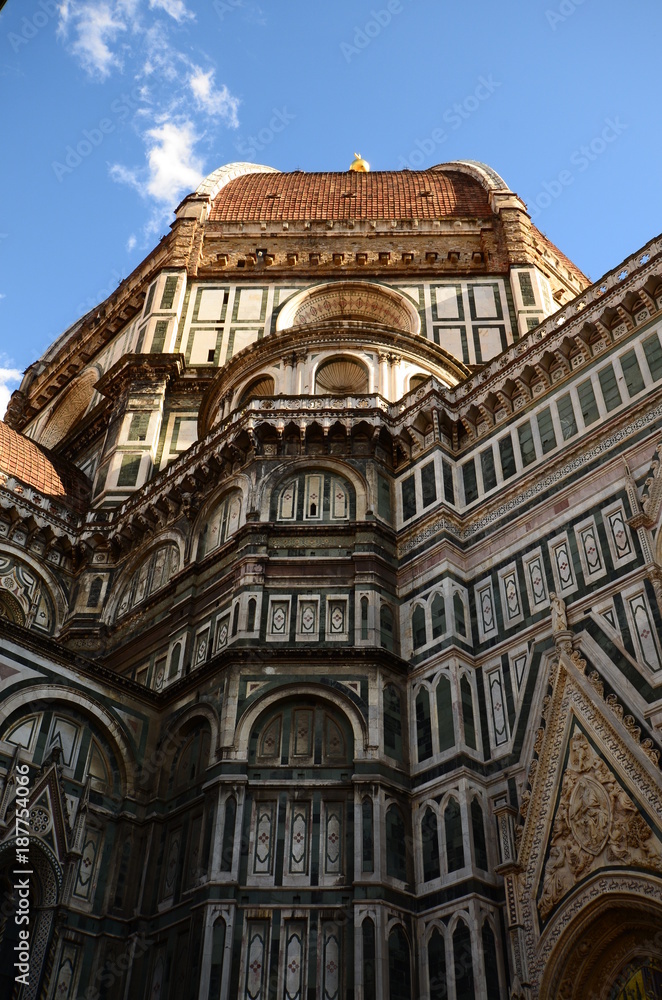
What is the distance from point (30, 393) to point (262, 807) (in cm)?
2980

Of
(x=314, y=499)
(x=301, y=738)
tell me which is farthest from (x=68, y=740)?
(x=314, y=499)

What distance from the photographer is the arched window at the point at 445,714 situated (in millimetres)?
16500

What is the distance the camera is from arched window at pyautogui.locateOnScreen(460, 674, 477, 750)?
16453 millimetres

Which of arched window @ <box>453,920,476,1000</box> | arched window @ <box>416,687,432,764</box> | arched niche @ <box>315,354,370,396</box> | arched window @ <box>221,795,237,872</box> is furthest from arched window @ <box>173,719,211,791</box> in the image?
arched niche @ <box>315,354,370,396</box>

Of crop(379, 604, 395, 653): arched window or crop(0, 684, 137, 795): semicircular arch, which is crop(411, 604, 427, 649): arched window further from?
crop(0, 684, 137, 795): semicircular arch

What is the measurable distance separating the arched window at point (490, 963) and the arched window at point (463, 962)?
21 centimetres

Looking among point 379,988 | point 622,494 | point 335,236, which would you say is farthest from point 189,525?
point 335,236

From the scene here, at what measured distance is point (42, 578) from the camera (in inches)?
973

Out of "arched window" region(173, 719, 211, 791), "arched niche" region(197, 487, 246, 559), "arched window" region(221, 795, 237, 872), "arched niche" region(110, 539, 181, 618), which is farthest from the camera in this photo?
"arched niche" region(110, 539, 181, 618)

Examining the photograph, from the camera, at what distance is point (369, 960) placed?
566 inches

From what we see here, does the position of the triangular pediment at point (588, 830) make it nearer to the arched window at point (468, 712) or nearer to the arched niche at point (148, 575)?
the arched window at point (468, 712)

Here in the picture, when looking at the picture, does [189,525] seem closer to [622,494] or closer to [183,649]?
[183,649]

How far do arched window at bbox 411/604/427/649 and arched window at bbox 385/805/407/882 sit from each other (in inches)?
129

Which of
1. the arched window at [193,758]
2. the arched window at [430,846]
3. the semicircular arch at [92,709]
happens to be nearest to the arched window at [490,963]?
the arched window at [430,846]
